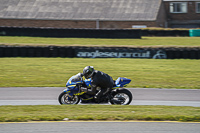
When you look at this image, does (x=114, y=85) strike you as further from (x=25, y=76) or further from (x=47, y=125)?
(x=25, y=76)

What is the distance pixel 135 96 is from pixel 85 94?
2.50 m

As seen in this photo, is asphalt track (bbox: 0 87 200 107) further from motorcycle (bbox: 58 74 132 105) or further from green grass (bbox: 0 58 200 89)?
green grass (bbox: 0 58 200 89)

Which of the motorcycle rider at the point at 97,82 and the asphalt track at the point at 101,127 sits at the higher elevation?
the motorcycle rider at the point at 97,82

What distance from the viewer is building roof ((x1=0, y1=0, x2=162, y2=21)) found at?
137 feet

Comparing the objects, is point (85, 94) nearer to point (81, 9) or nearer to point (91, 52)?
point (91, 52)

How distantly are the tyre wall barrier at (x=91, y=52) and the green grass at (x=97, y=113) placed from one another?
1232 cm

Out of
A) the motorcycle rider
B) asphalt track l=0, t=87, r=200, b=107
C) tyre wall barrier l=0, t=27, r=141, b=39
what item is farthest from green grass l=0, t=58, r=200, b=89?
tyre wall barrier l=0, t=27, r=141, b=39

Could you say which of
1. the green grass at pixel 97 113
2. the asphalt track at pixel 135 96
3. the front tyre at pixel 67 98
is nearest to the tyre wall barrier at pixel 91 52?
the asphalt track at pixel 135 96

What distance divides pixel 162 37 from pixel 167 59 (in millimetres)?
12249

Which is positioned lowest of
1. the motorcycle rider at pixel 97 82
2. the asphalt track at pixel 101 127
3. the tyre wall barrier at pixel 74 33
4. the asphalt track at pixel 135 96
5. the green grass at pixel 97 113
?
the asphalt track at pixel 101 127

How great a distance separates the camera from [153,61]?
2147 centimetres

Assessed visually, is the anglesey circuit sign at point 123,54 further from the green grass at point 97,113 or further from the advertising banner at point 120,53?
the green grass at point 97,113

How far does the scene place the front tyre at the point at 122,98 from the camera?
10.5 metres

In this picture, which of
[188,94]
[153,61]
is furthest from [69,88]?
[153,61]
